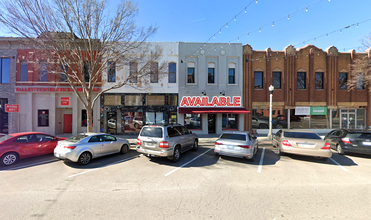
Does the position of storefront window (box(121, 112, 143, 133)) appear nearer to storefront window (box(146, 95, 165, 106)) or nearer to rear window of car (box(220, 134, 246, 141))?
storefront window (box(146, 95, 165, 106))

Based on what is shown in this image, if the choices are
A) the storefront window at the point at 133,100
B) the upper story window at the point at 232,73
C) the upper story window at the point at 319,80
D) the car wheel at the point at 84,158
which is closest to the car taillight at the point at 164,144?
the car wheel at the point at 84,158

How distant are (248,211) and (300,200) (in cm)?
163

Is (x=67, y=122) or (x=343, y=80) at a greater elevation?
(x=343, y=80)

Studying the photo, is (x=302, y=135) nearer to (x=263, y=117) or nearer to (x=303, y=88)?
(x=263, y=117)

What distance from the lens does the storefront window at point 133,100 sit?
1508 centimetres

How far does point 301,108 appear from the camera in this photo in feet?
52.6

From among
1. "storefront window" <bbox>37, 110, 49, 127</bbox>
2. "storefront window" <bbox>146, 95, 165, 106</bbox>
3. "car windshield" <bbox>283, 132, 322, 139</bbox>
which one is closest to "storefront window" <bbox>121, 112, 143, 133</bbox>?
"storefront window" <bbox>146, 95, 165, 106</bbox>

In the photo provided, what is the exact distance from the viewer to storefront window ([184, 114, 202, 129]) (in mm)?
15492

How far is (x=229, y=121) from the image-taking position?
52.0ft

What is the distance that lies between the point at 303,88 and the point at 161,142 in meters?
17.0

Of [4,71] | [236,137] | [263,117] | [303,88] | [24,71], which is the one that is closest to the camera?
[236,137]

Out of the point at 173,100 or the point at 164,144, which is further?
the point at 173,100

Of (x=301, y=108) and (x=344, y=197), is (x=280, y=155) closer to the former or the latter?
(x=344, y=197)

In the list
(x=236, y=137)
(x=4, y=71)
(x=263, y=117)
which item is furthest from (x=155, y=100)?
(x=4, y=71)
